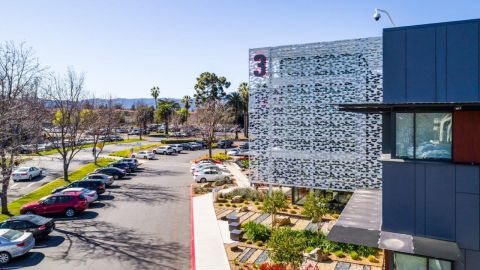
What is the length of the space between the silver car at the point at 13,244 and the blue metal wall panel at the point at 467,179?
18.7 meters

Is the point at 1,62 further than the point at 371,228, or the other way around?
the point at 1,62

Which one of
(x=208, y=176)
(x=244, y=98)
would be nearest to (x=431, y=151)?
(x=208, y=176)

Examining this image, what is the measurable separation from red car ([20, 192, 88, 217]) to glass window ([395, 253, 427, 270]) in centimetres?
2209

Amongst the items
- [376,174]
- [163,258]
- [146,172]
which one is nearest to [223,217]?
[163,258]

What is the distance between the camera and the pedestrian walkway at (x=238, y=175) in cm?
3715

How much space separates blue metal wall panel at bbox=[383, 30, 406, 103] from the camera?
11547 mm

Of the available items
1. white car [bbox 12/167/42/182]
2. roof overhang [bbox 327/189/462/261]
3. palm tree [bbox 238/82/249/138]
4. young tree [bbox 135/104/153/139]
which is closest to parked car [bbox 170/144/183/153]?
palm tree [bbox 238/82/249/138]

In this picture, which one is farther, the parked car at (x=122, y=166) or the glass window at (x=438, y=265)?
the parked car at (x=122, y=166)

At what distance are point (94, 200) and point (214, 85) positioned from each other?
6141 centimetres

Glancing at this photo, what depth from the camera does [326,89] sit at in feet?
86.7

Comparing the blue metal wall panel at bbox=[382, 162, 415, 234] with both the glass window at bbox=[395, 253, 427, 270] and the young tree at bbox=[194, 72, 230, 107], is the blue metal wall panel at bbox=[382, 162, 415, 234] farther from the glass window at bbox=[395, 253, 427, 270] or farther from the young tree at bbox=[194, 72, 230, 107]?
the young tree at bbox=[194, 72, 230, 107]

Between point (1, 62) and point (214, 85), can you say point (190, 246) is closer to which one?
point (1, 62)

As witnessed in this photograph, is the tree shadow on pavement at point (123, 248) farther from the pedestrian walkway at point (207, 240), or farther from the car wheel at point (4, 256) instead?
the car wheel at point (4, 256)

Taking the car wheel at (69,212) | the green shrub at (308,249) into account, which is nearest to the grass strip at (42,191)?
the car wheel at (69,212)
